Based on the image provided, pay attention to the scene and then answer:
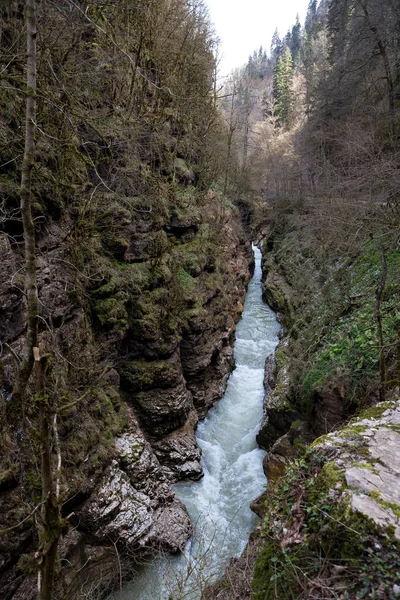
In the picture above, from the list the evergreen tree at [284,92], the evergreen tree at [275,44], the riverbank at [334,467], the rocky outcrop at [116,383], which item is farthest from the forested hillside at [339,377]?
the evergreen tree at [275,44]

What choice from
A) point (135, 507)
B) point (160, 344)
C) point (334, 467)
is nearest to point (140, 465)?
point (135, 507)

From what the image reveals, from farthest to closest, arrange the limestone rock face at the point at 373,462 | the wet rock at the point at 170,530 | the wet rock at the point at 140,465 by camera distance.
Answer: the wet rock at the point at 140,465 → the wet rock at the point at 170,530 → the limestone rock face at the point at 373,462

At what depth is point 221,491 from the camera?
909 centimetres

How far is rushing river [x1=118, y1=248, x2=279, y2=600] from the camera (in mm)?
6312

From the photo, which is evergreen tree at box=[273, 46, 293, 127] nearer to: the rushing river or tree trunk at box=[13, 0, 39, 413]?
the rushing river

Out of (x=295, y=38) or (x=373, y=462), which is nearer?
(x=373, y=462)

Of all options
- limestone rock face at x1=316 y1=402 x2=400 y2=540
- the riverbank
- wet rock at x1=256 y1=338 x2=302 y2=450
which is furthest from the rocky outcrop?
limestone rock face at x1=316 y1=402 x2=400 y2=540

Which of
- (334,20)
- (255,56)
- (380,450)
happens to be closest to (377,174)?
(380,450)

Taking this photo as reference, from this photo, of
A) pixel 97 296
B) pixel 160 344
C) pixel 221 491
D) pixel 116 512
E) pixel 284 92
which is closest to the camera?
pixel 116 512

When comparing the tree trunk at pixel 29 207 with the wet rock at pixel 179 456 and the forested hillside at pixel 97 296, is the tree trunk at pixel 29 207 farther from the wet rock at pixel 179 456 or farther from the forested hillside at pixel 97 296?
the wet rock at pixel 179 456

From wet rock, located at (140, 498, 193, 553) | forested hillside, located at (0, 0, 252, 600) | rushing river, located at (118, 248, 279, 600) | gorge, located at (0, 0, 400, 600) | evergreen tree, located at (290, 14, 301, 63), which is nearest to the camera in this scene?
gorge, located at (0, 0, 400, 600)

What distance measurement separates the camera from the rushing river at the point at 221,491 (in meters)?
6.31

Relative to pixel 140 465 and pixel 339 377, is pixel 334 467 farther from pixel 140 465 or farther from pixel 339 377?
pixel 140 465

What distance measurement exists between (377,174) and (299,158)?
19.0 m
